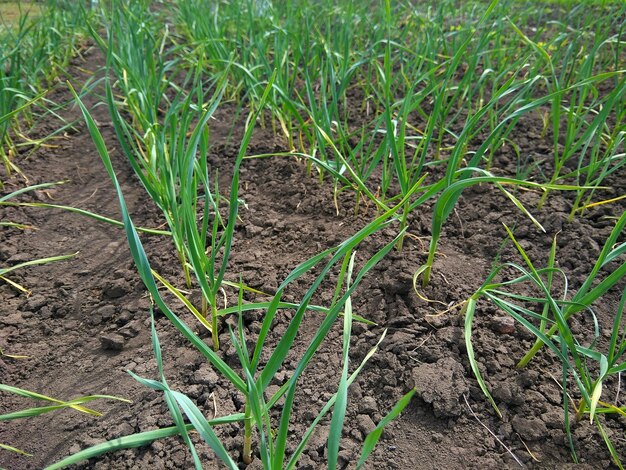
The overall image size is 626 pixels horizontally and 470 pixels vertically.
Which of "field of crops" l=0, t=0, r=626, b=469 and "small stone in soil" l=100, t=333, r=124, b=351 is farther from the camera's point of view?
"small stone in soil" l=100, t=333, r=124, b=351

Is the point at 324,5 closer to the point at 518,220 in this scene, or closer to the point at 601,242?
the point at 518,220

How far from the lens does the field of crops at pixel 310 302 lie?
105cm

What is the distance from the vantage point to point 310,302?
1450 millimetres

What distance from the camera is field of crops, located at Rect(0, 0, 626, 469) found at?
1.05m

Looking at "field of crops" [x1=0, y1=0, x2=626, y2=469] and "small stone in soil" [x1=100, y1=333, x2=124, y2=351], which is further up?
"field of crops" [x1=0, y1=0, x2=626, y2=469]

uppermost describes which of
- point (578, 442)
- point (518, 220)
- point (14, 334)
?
point (518, 220)

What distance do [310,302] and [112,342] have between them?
1.68 ft

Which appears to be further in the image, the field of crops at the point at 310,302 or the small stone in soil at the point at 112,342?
the small stone in soil at the point at 112,342

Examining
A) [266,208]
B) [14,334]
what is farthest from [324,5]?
[14,334]

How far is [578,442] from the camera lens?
1.08m

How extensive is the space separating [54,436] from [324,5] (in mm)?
2428

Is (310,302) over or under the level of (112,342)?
over

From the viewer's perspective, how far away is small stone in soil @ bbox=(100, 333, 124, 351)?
1.32 metres

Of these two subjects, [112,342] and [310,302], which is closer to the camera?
[112,342]
